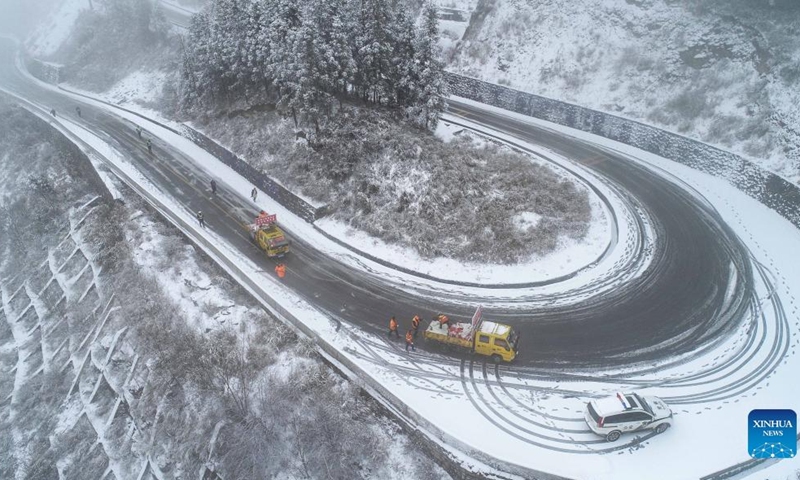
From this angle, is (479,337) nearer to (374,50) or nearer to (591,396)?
(591,396)

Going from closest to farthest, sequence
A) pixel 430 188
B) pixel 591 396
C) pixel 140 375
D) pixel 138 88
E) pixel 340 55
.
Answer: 1. pixel 591 396
2. pixel 140 375
3. pixel 430 188
4. pixel 340 55
5. pixel 138 88

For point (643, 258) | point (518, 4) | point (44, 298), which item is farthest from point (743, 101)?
point (44, 298)

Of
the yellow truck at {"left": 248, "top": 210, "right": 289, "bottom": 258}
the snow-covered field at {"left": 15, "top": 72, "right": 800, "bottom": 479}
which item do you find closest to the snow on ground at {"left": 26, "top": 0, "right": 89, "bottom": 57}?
the yellow truck at {"left": 248, "top": 210, "right": 289, "bottom": 258}

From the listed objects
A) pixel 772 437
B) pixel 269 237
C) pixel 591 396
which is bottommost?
pixel 269 237

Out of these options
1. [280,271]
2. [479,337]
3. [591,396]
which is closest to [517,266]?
[479,337]

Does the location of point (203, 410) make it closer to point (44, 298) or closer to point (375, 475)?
point (375, 475)

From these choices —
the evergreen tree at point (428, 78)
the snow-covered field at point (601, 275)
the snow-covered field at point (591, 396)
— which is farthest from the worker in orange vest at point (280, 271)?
the evergreen tree at point (428, 78)

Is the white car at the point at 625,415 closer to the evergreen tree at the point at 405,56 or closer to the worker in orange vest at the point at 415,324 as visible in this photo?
the worker in orange vest at the point at 415,324
